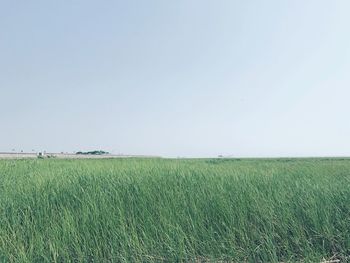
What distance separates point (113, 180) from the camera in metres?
5.51

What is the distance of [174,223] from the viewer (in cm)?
393

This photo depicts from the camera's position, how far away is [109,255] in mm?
3320

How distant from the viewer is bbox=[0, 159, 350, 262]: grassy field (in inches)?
133

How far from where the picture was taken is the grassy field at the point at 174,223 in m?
3.38

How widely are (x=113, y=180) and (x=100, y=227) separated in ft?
5.84

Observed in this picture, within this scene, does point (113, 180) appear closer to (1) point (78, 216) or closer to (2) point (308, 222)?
(1) point (78, 216)

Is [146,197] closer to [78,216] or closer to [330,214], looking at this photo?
[78,216]

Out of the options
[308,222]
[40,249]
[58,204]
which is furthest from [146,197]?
[308,222]

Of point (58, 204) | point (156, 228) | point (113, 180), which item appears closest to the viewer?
point (156, 228)

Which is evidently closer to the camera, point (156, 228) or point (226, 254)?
point (226, 254)

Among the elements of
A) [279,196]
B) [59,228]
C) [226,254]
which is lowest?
[226,254]

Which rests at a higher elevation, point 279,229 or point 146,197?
point 146,197

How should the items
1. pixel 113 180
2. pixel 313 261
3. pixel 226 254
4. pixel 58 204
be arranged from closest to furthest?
pixel 313 261
pixel 226 254
pixel 58 204
pixel 113 180

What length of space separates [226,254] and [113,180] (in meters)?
2.65
